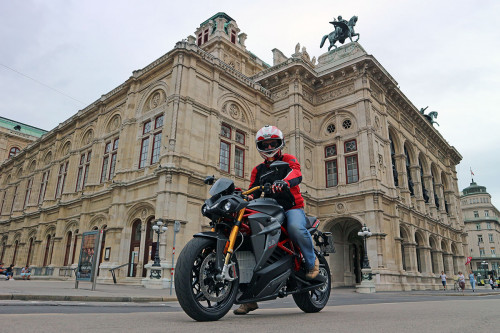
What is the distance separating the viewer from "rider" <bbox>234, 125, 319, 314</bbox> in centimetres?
404

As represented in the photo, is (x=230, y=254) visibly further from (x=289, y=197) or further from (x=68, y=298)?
(x=68, y=298)

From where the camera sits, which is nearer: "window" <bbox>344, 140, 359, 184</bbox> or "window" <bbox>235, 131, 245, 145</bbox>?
"window" <bbox>235, 131, 245, 145</bbox>

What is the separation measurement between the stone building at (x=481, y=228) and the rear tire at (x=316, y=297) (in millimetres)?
81160

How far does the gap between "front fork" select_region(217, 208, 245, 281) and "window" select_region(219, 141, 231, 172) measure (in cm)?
1845

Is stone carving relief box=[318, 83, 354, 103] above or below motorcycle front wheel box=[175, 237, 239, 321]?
above

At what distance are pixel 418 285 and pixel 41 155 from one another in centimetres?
3436

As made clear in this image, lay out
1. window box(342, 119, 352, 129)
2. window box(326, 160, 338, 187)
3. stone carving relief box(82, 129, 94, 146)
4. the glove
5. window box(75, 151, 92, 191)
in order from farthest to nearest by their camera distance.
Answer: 1. stone carving relief box(82, 129, 94, 146)
2. window box(75, 151, 92, 191)
3. window box(342, 119, 352, 129)
4. window box(326, 160, 338, 187)
5. the glove

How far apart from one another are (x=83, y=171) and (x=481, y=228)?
80.8 meters

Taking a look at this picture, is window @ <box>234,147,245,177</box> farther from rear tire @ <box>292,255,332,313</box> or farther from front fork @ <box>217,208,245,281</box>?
front fork @ <box>217,208,245,281</box>

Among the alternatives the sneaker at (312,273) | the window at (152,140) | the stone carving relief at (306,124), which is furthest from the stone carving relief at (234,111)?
the sneaker at (312,273)

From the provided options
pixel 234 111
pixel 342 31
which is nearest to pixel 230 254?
pixel 234 111

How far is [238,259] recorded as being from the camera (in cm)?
372

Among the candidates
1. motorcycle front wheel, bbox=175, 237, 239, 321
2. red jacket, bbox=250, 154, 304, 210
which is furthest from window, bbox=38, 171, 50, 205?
motorcycle front wheel, bbox=175, 237, 239, 321

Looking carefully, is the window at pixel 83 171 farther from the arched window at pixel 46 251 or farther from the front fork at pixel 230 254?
the front fork at pixel 230 254
